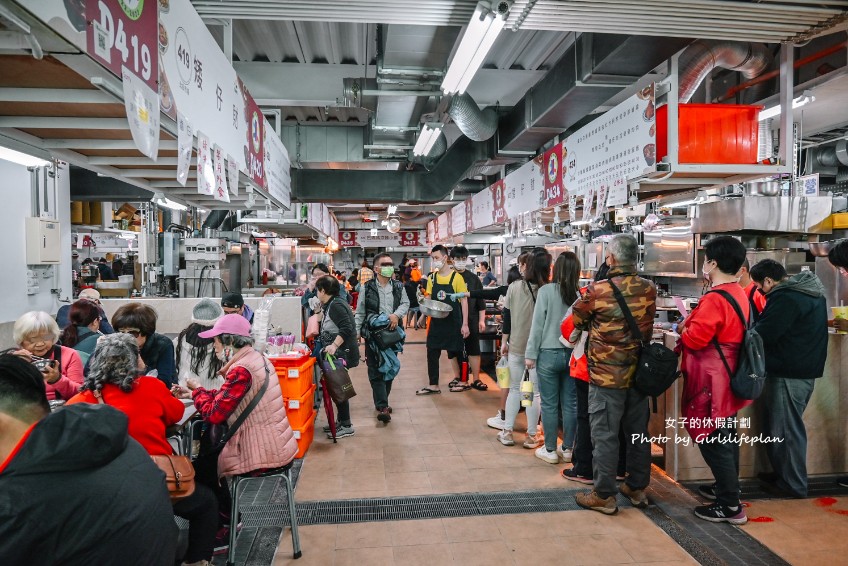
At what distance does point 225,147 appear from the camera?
387 cm

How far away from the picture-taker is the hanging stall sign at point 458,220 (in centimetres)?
1282

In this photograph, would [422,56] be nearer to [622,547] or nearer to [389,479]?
[389,479]

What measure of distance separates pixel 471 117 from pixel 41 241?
489 centimetres

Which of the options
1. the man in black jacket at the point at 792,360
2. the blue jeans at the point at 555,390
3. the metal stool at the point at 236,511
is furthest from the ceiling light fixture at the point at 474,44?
the metal stool at the point at 236,511

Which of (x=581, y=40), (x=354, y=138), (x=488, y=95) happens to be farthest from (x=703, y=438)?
(x=354, y=138)

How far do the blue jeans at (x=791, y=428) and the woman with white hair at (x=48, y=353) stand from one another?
15.9 ft

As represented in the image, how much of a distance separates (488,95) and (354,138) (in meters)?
3.08

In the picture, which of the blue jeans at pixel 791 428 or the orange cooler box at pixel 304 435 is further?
the orange cooler box at pixel 304 435

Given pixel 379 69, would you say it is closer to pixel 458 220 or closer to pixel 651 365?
pixel 651 365

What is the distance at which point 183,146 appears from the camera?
2.87 metres

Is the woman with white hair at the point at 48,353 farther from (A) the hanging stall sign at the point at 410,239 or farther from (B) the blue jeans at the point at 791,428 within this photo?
(A) the hanging stall sign at the point at 410,239

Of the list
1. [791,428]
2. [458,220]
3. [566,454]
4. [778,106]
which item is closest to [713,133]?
[778,106]

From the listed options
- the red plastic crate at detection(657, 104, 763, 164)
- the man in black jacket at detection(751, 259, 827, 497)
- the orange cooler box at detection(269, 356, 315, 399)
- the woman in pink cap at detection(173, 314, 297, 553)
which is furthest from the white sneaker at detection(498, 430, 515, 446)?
the red plastic crate at detection(657, 104, 763, 164)

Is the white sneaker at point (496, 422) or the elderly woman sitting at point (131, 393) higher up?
the elderly woman sitting at point (131, 393)
